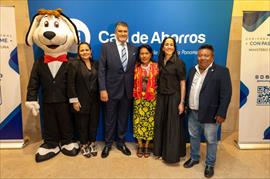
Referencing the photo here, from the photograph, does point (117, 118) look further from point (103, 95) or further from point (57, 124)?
point (57, 124)

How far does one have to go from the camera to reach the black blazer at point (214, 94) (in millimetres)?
2451

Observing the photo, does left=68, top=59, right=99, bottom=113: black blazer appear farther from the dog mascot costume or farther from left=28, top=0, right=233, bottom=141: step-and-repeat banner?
left=28, top=0, right=233, bottom=141: step-and-repeat banner

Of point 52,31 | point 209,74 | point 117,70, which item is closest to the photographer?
point 209,74

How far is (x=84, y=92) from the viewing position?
2.94m

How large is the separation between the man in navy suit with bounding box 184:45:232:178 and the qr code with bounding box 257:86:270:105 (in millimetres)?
896

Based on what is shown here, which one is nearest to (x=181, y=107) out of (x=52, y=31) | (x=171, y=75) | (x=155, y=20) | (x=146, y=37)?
(x=171, y=75)

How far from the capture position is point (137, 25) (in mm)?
3064

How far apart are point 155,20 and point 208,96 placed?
1.06 m

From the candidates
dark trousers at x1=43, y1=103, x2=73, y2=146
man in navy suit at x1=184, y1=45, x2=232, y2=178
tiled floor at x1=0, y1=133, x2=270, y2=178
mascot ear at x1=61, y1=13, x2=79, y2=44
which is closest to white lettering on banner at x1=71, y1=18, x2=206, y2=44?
mascot ear at x1=61, y1=13, x2=79, y2=44

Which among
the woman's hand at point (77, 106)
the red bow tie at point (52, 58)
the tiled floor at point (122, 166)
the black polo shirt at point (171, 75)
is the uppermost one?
the red bow tie at point (52, 58)

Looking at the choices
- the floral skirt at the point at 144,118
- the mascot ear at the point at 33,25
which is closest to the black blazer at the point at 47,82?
the mascot ear at the point at 33,25

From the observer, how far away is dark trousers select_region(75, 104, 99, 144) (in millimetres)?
3020

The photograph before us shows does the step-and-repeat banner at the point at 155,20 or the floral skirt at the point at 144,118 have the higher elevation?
the step-and-repeat banner at the point at 155,20

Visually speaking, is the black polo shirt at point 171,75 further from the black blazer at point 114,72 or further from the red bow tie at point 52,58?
the red bow tie at point 52,58
